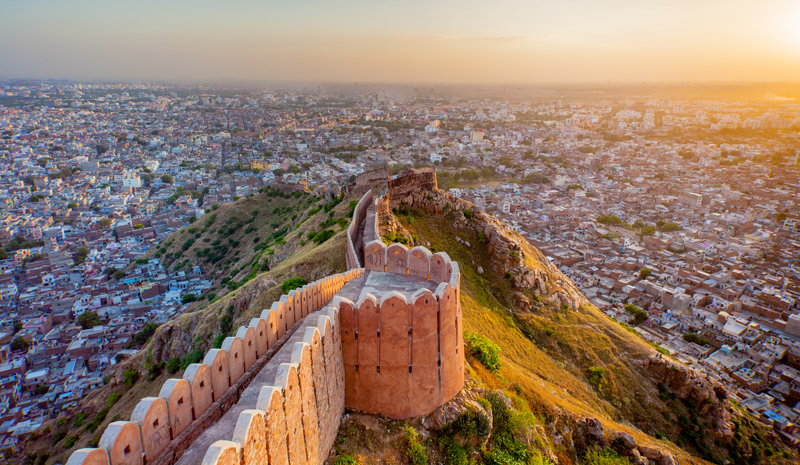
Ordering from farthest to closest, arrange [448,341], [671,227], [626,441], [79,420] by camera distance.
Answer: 1. [671,227]
2. [79,420]
3. [626,441]
4. [448,341]

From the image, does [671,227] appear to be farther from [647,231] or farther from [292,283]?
[292,283]

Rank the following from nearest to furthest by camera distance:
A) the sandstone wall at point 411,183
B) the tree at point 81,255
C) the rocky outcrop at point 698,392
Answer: the rocky outcrop at point 698,392 → the sandstone wall at point 411,183 → the tree at point 81,255

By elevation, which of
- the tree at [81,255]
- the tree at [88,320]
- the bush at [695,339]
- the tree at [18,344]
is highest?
the bush at [695,339]

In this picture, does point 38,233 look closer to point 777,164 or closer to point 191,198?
point 191,198

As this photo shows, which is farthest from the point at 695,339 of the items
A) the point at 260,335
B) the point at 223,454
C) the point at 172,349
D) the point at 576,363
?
the point at 223,454

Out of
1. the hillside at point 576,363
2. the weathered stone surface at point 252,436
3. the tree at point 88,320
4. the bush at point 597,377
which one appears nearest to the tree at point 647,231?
the hillside at point 576,363

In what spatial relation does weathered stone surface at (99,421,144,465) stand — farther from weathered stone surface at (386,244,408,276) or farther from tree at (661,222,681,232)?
tree at (661,222,681,232)

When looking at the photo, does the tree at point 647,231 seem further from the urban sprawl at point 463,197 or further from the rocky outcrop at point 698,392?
the rocky outcrop at point 698,392
